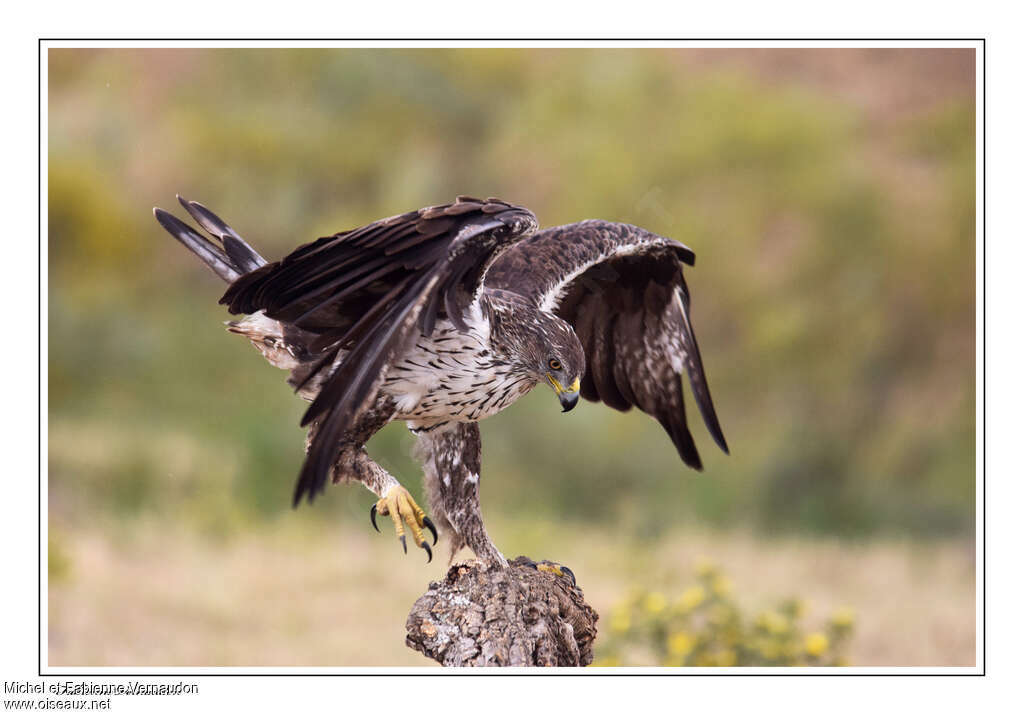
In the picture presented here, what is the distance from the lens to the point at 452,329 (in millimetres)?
3018

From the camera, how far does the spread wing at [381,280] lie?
2693 millimetres

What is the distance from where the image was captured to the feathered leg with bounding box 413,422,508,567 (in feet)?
11.7

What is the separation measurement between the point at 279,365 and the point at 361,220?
651 centimetres

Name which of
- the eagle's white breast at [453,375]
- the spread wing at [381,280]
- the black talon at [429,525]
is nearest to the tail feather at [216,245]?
the spread wing at [381,280]

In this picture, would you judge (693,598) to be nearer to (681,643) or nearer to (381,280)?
(681,643)

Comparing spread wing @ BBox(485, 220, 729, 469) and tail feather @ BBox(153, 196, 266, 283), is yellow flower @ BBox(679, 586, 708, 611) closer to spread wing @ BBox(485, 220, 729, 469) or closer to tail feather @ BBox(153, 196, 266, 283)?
spread wing @ BBox(485, 220, 729, 469)

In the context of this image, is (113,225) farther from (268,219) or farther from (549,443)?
(549,443)

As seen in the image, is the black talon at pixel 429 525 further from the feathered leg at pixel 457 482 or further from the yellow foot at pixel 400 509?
the feathered leg at pixel 457 482

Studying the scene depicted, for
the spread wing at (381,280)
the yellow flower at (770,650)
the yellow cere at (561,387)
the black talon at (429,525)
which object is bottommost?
the yellow flower at (770,650)

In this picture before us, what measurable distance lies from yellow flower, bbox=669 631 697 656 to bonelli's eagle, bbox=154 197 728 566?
89 centimetres

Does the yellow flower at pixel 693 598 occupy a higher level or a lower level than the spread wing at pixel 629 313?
lower

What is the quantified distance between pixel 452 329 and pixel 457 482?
0.76 m

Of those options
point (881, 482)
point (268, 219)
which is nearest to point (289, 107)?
point (268, 219)

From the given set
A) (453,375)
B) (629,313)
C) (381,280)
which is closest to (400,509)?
(453,375)
